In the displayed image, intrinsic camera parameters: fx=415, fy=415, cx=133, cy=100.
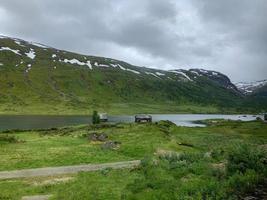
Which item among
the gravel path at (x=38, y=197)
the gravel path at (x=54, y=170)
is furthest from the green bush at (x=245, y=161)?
the gravel path at (x=38, y=197)

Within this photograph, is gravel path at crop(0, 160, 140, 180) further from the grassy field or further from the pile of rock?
the pile of rock

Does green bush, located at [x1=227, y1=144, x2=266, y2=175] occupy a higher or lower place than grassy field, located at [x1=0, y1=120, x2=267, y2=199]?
higher

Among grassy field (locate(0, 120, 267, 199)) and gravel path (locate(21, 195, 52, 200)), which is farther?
gravel path (locate(21, 195, 52, 200))

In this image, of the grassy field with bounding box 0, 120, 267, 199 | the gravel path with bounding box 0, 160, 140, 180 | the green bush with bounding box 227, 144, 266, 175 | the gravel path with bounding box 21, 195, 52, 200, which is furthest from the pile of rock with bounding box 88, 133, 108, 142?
the gravel path with bounding box 21, 195, 52, 200

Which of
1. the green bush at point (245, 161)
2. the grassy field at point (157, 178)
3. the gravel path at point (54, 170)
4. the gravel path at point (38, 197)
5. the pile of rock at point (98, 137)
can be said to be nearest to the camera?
the grassy field at point (157, 178)

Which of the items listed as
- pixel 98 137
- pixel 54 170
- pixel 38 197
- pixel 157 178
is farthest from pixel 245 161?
pixel 98 137

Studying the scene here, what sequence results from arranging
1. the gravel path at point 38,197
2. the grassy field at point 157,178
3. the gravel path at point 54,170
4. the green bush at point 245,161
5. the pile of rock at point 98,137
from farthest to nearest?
the pile of rock at point 98,137 → the gravel path at point 54,170 → the green bush at point 245,161 → the gravel path at point 38,197 → the grassy field at point 157,178

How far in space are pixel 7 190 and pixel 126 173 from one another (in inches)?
310

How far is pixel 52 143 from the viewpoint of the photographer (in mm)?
48062

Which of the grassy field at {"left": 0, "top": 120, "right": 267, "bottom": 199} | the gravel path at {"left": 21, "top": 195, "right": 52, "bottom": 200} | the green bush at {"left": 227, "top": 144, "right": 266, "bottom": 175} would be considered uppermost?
the green bush at {"left": 227, "top": 144, "right": 266, "bottom": 175}

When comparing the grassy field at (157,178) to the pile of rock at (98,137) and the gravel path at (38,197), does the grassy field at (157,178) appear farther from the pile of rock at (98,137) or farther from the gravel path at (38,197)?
the pile of rock at (98,137)

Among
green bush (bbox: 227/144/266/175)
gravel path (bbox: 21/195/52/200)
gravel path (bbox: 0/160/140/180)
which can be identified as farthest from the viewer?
gravel path (bbox: 0/160/140/180)

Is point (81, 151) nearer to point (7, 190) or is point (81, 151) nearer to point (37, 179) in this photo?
point (37, 179)

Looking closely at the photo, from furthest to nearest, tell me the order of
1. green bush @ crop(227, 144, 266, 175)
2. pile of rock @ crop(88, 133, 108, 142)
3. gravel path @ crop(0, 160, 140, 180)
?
pile of rock @ crop(88, 133, 108, 142)
gravel path @ crop(0, 160, 140, 180)
green bush @ crop(227, 144, 266, 175)
